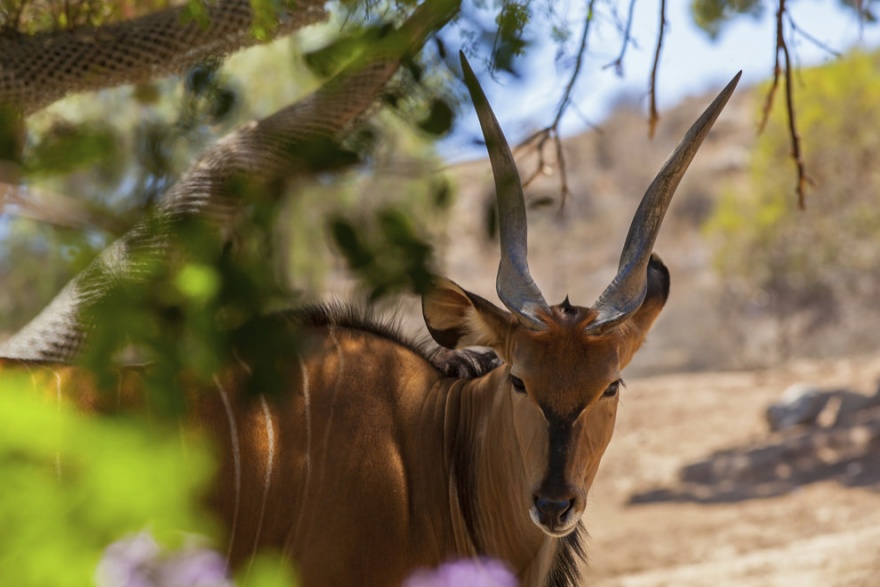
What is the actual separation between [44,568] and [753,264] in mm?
16092

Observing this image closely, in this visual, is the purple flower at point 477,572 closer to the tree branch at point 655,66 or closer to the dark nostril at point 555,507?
the dark nostril at point 555,507

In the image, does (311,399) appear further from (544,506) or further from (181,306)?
(181,306)

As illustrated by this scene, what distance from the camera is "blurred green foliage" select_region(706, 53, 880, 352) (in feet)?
49.7

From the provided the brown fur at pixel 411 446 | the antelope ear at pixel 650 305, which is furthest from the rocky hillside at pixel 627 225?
the brown fur at pixel 411 446

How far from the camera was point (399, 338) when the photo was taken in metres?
3.23

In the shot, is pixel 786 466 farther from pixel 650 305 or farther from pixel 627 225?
pixel 627 225

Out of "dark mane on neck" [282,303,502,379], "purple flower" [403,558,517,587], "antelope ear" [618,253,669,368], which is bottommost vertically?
"purple flower" [403,558,517,587]

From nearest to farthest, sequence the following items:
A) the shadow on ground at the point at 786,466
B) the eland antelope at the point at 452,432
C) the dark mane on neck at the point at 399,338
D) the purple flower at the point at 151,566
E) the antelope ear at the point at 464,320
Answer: the purple flower at the point at 151,566 → the eland antelope at the point at 452,432 → the antelope ear at the point at 464,320 → the dark mane on neck at the point at 399,338 → the shadow on ground at the point at 786,466

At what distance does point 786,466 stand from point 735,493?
59 centimetres

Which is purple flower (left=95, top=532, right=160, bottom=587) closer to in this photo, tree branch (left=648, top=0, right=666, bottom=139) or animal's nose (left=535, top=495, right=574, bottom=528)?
animal's nose (left=535, top=495, right=574, bottom=528)

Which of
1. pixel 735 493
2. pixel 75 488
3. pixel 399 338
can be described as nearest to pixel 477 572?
A: pixel 399 338

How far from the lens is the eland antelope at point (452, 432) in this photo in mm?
2723

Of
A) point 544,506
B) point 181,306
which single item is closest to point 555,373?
point 544,506

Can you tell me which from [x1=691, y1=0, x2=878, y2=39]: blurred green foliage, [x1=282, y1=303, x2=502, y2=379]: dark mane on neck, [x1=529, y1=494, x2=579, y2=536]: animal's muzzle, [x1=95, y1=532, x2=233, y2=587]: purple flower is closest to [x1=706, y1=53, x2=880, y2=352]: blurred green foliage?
[x1=691, y1=0, x2=878, y2=39]: blurred green foliage
